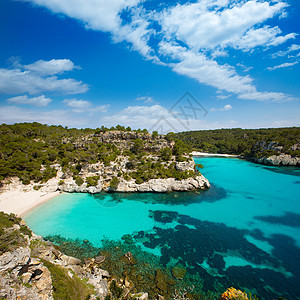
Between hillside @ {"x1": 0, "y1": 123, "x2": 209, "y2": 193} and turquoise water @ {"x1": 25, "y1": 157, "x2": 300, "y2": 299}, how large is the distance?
7.62 feet

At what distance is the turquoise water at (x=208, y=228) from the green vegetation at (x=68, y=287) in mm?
6465

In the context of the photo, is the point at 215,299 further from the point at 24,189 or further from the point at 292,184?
the point at 292,184

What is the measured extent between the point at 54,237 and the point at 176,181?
22154 millimetres

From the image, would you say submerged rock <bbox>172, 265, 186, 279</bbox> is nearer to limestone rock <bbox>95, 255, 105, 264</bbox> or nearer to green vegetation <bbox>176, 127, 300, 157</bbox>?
limestone rock <bbox>95, 255, 105, 264</bbox>

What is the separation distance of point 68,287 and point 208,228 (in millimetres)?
16242

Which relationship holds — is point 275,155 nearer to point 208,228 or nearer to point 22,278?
point 208,228

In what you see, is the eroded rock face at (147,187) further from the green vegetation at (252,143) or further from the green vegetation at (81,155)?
the green vegetation at (252,143)

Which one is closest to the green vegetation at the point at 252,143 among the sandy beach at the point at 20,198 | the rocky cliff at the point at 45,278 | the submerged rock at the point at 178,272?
the submerged rock at the point at 178,272

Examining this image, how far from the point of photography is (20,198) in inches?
934

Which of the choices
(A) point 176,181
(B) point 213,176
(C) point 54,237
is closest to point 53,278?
(C) point 54,237

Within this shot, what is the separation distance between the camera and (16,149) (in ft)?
106

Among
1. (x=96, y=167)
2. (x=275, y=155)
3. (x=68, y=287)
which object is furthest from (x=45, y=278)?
(x=275, y=155)

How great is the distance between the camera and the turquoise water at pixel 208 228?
11.9m

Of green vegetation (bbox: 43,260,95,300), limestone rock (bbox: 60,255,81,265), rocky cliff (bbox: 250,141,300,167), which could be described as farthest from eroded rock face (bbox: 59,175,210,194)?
rocky cliff (bbox: 250,141,300,167)
